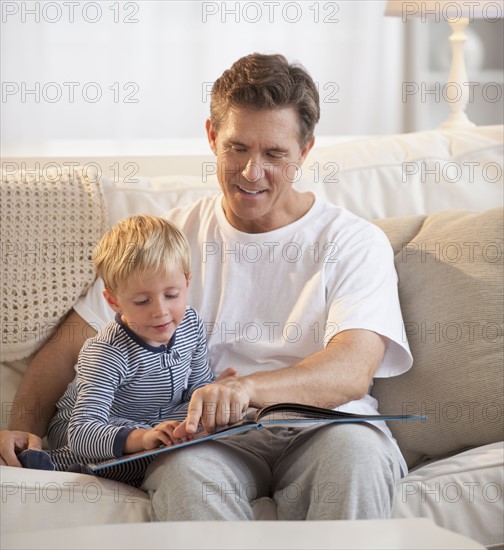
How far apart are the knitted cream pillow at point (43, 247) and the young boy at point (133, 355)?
28 centimetres

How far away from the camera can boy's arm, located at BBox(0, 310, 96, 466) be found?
1846mm

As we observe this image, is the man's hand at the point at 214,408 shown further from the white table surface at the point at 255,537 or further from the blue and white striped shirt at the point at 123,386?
the white table surface at the point at 255,537

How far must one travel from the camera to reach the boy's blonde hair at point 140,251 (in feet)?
5.35

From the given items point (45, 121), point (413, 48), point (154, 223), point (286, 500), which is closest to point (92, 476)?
point (286, 500)

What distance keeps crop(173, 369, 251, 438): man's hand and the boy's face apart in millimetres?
165

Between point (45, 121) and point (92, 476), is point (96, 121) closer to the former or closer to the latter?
point (45, 121)

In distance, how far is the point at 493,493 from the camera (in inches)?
63.0

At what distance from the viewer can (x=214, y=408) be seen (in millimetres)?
1536

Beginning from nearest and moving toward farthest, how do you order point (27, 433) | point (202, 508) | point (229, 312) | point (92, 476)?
1. point (202, 508)
2. point (92, 476)
3. point (27, 433)
4. point (229, 312)

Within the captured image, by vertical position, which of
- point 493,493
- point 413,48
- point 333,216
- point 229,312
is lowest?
point 493,493

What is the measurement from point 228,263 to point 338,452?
0.54 metres

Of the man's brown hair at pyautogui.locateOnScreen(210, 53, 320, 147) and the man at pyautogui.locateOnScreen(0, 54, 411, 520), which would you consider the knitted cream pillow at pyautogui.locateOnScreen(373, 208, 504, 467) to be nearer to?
the man at pyautogui.locateOnScreen(0, 54, 411, 520)

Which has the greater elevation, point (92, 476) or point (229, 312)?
point (229, 312)

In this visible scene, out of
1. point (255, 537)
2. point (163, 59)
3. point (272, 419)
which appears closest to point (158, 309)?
point (272, 419)
